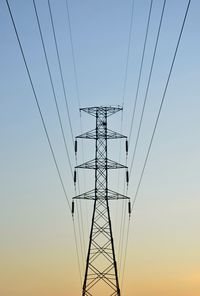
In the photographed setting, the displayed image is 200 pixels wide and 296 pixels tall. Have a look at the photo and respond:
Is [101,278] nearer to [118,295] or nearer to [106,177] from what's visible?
[118,295]

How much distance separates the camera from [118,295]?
48.4 meters

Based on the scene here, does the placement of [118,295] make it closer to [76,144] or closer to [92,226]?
[92,226]

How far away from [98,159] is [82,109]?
4442mm

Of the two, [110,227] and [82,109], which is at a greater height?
[82,109]

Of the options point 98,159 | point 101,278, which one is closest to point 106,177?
point 98,159

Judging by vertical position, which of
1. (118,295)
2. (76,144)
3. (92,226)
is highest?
(76,144)

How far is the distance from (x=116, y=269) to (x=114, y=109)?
46.0 ft

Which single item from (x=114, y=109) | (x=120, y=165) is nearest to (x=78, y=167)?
(x=120, y=165)

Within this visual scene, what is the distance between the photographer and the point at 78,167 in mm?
49062

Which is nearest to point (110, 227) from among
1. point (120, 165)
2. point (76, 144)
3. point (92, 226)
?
point (92, 226)

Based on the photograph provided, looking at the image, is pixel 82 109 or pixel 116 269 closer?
pixel 116 269

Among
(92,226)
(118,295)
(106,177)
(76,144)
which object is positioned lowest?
(118,295)

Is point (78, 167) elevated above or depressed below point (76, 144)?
below

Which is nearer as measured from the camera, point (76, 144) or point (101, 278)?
point (101, 278)
